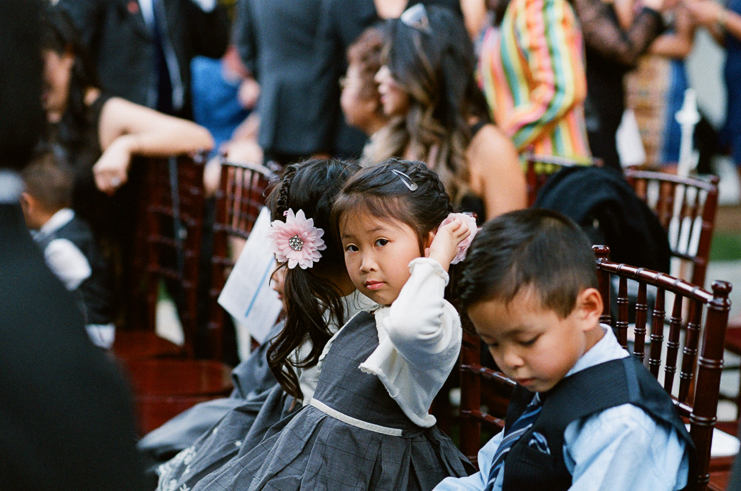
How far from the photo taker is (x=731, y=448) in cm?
189

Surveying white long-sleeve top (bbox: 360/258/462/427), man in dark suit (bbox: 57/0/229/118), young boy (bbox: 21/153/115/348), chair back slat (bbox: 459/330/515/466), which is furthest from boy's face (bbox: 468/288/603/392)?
man in dark suit (bbox: 57/0/229/118)

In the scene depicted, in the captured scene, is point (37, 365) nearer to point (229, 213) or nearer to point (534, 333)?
point (534, 333)

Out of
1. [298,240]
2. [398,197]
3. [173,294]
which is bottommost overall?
[173,294]

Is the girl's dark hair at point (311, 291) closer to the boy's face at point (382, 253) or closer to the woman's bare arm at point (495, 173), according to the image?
the boy's face at point (382, 253)

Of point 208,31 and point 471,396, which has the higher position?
point 208,31

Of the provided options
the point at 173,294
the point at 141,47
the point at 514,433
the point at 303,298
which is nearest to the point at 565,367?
the point at 514,433

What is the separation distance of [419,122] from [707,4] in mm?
2373

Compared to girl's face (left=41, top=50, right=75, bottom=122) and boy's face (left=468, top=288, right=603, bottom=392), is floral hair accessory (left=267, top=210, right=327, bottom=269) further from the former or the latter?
girl's face (left=41, top=50, right=75, bottom=122)

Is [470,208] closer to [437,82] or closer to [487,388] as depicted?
[437,82]

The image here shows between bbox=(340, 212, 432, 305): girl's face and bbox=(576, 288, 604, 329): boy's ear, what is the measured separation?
1.17ft

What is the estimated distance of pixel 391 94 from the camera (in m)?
2.69

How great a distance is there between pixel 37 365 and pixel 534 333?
2.17 feet

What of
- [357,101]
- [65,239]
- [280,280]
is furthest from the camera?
[357,101]

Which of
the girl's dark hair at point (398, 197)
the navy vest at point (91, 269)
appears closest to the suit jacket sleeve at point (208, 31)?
the navy vest at point (91, 269)
